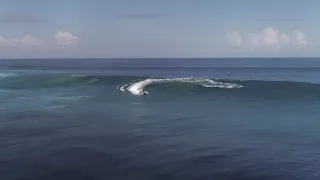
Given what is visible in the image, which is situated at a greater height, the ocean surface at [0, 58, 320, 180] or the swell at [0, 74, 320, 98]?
the swell at [0, 74, 320, 98]

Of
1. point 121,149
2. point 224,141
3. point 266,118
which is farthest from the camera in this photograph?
point 266,118

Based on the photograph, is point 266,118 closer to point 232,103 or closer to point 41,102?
point 232,103

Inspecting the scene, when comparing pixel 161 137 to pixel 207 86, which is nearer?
pixel 161 137

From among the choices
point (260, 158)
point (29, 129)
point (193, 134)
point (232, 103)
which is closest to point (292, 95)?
point (232, 103)

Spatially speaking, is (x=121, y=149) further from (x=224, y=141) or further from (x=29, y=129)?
(x=29, y=129)

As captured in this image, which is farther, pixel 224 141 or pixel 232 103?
pixel 232 103

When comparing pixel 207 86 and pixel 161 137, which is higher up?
pixel 207 86

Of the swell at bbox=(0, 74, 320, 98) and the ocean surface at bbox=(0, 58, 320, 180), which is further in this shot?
the swell at bbox=(0, 74, 320, 98)

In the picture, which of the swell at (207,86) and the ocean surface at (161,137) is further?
the swell at (207,86)

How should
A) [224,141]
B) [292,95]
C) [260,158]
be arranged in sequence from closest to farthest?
[260,158], [224,141], [292,95]

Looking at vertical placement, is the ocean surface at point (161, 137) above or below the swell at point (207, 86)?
below
